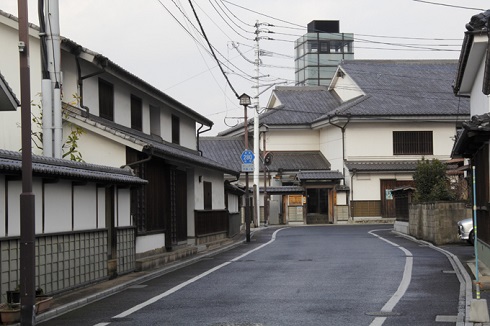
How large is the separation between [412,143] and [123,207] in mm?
41721

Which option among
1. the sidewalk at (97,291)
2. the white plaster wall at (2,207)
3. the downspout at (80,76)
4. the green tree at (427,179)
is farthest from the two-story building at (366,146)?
the white plaster wall at (2,207)

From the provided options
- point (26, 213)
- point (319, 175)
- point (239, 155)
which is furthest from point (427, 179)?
point (239, 155)

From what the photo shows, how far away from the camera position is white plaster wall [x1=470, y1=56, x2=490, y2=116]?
19186 mm

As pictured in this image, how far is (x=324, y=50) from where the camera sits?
108m

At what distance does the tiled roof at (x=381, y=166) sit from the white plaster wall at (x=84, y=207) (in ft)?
132

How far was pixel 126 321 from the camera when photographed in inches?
457

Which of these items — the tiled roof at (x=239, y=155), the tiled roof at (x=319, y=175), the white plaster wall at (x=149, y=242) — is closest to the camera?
the white plaster wall at (x=149, y=242)

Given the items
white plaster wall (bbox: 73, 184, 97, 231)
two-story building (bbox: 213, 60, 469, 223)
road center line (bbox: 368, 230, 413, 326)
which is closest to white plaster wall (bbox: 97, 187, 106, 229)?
white plaster wall (bbox: 73, 184, 97, 231)

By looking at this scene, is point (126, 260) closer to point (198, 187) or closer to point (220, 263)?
point (220, 263)

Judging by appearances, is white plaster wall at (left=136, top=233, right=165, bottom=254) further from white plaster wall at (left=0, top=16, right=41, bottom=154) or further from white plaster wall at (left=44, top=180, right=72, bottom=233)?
white plaster wall at (left=44, top=180, right=72, bottom=233)

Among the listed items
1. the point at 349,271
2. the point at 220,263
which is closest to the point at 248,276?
the point at 349,271

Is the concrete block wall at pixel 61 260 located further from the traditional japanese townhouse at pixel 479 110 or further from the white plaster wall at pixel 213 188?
the white plaster wall at pixel 213 188

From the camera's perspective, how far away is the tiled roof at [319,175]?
55.2m

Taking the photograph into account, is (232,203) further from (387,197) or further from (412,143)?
(412,143)
